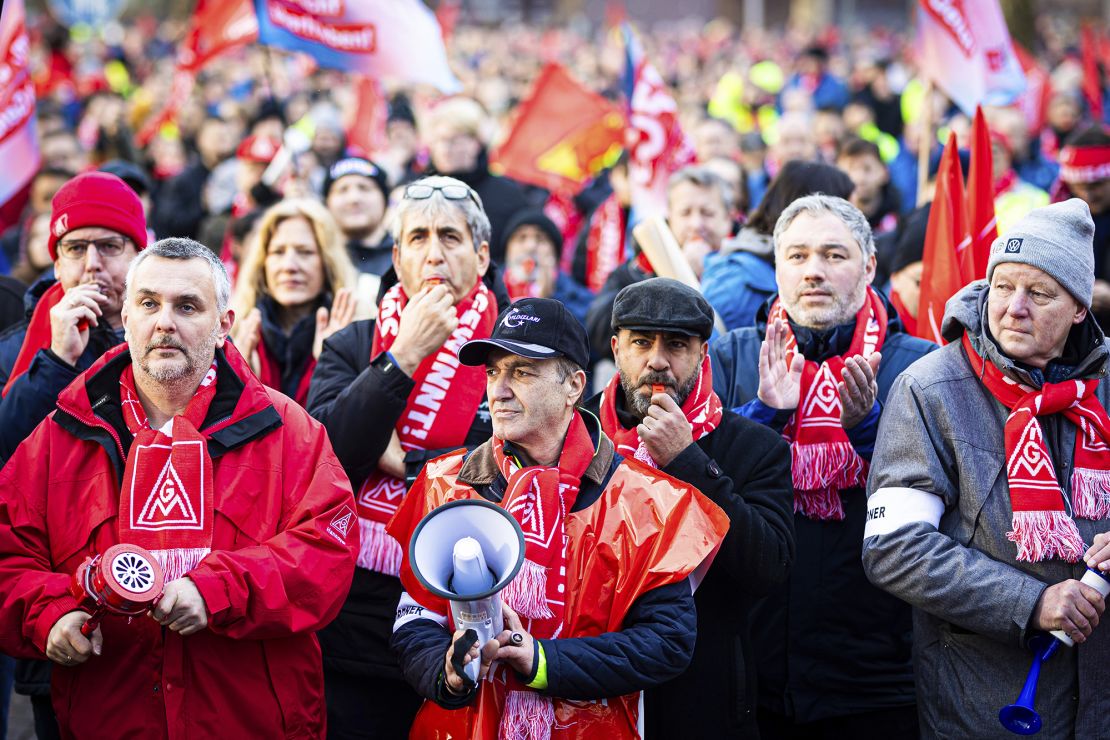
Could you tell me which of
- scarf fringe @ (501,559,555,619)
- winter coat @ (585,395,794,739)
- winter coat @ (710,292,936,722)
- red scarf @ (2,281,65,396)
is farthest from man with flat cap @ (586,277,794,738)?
red scarf @ (2,281,65,396)

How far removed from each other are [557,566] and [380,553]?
3.21 feet

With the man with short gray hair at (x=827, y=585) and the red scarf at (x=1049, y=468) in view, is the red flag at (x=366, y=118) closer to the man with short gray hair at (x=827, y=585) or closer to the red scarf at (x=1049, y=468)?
the man with short gray hair at (x=827, y=585)

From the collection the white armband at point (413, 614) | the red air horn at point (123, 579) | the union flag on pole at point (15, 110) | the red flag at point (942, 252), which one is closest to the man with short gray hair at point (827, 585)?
the red flag at point (942, 252)

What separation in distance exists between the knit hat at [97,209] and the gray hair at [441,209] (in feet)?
2.97

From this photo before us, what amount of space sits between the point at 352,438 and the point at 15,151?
143 inches

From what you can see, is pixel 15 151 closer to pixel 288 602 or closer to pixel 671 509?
pixel 288 602

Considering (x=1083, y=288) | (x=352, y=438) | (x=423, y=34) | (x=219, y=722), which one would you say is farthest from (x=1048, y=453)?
(x=423, y=34)

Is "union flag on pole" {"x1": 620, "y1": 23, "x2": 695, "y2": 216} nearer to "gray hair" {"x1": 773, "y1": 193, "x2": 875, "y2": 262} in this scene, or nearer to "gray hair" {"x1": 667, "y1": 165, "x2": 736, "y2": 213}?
"gray hair" {"x1": 667, "y1": 165, "x2": 736, "y2": 213}

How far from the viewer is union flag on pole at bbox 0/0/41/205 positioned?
650cm

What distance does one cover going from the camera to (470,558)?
2996 millimetres

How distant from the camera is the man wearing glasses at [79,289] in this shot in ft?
13.1

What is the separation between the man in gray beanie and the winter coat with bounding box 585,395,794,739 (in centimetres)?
29

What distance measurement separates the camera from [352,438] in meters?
3.98

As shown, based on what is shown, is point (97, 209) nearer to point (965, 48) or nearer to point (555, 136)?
point (965, 48)
